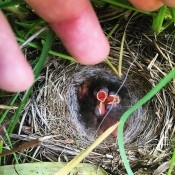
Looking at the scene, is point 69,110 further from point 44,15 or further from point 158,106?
point 44,15

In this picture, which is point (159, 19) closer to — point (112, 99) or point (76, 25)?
point (76, 25)

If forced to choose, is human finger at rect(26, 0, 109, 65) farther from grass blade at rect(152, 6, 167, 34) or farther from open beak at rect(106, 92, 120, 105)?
open beak at rect(106, 92, 120, 105)

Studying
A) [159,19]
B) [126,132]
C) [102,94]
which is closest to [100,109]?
[102,94]

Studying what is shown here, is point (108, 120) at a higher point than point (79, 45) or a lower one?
lower

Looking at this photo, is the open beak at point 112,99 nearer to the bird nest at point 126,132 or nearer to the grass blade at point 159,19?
the bird nest at point 126,132

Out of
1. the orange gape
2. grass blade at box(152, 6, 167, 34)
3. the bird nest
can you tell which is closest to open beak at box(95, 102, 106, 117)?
the bird nest

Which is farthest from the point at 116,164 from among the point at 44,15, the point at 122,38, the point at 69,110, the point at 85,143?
the point at 44,15

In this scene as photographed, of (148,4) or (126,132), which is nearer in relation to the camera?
(148,4)

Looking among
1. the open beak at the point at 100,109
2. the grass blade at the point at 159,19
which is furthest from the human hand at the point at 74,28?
the open beak at the point at 100,109
